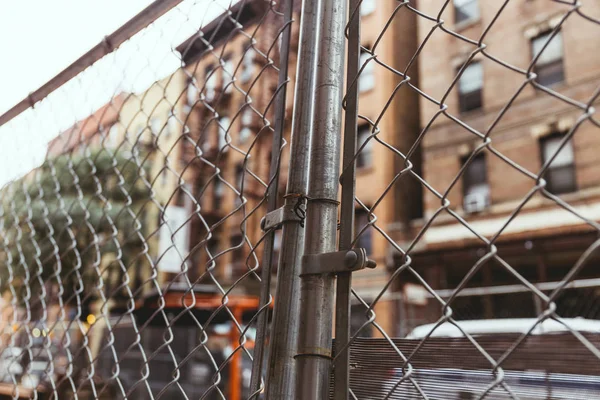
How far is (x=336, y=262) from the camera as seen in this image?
2.99 ft

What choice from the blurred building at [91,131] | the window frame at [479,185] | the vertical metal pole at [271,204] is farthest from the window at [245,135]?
the vertical metal pole at [271,204]

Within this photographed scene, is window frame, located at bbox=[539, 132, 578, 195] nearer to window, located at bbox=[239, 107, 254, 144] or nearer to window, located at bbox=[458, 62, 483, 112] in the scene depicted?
window, located at bbox=[458, 62, 483, 112]

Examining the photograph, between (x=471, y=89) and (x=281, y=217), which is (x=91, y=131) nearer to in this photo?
(x=281, y=217)

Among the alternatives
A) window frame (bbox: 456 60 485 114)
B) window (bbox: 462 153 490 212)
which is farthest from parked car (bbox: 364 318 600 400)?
window frame (bbox: 456 60 485 114)

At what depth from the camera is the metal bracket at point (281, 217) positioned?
3.26 feet

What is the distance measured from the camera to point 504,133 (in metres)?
12.7

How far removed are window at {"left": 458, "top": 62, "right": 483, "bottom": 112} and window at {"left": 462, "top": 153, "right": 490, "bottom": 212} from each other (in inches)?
64.7

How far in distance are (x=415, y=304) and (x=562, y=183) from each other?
4.70 meters

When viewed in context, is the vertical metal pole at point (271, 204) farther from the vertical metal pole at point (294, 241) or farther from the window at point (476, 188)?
the window at point (476, 188)

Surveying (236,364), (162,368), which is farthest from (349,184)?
(162,368)

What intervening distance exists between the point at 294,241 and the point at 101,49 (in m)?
1.32

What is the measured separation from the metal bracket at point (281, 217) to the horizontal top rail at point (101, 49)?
0.92 metres

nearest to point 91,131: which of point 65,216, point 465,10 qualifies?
point 65,216

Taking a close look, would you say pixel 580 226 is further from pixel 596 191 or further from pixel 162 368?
pixel 162 368
